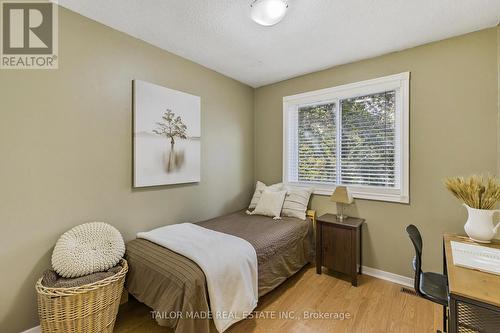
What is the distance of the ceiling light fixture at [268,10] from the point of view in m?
1.63

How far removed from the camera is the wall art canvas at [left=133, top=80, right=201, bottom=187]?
2.23 m

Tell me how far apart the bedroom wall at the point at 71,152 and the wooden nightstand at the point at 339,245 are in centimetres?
166

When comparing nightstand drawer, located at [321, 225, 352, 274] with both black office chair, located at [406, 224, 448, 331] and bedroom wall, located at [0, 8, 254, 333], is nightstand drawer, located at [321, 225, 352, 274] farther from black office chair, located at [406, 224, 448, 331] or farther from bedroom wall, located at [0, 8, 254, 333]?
bedroom wall, located at [0, 8, 254, 333]

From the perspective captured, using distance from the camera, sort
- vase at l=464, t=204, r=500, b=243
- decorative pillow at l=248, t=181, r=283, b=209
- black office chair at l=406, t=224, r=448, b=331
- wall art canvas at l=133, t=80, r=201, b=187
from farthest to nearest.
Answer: decorative pillow at l=248, t=181, r=283, b=209 < wall art canvas at l=133, t=80, r=201, b=187 < vase at l=464, t=204, r=500, b=243 < black office chair at l=406, t=224, r=448, b=331

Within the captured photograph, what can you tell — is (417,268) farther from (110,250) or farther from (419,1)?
(110,250)

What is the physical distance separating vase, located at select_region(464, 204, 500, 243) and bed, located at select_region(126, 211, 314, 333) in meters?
1.48

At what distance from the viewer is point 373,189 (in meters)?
2.61

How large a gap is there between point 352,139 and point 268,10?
1.84 meters

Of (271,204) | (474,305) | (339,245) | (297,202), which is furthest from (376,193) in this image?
(474,305)

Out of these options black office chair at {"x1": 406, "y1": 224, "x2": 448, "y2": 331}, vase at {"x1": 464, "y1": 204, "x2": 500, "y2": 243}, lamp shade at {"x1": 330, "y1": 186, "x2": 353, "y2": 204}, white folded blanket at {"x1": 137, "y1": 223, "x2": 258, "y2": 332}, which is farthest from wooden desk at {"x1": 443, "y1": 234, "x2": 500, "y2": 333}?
lamp shade at {"x1": 330, "y1": 186, "x2": 353, "y2": 204}

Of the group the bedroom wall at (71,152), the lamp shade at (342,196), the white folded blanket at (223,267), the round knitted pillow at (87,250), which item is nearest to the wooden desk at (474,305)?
the white folded blanket at (223,267)

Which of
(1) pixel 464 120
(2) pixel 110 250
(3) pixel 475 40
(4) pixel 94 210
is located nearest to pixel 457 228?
(1) pixel 464 120

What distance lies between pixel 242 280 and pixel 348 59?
2.70m

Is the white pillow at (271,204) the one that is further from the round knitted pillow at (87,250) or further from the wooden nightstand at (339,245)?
the round knitted pillow at (87,250)
